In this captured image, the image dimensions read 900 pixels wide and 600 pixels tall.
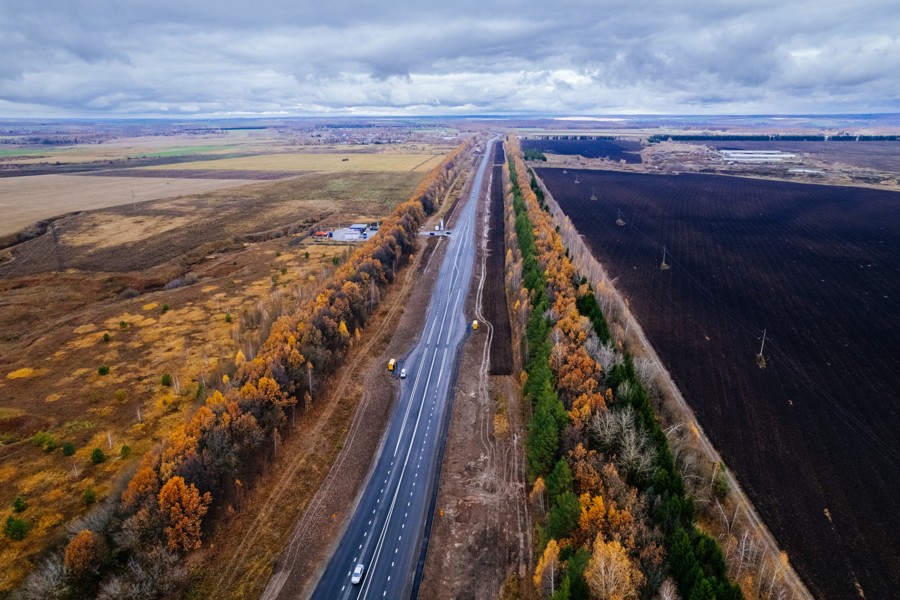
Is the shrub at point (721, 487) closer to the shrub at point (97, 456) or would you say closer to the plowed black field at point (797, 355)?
the plowed black field at point (797, 355)

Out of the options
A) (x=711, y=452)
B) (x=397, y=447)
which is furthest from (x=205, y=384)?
(x=711, y=452)

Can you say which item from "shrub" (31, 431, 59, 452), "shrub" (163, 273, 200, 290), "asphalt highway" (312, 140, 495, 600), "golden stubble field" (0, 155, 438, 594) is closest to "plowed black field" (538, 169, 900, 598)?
"asphalt highway" (312, 140, 495, 600)

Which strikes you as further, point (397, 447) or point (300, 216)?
point (300, 216)

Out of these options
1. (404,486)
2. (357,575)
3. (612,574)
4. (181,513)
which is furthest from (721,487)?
(181,513)

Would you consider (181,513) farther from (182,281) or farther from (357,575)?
(182,281)

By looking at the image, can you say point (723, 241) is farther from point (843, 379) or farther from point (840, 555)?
point (840, 555)

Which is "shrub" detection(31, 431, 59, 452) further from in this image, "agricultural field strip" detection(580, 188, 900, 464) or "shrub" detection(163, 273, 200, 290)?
"agricultural field strip" detection(580, 188, 900, 464)

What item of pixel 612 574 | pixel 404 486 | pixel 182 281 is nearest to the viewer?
pixel 612 574

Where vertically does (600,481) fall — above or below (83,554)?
above
